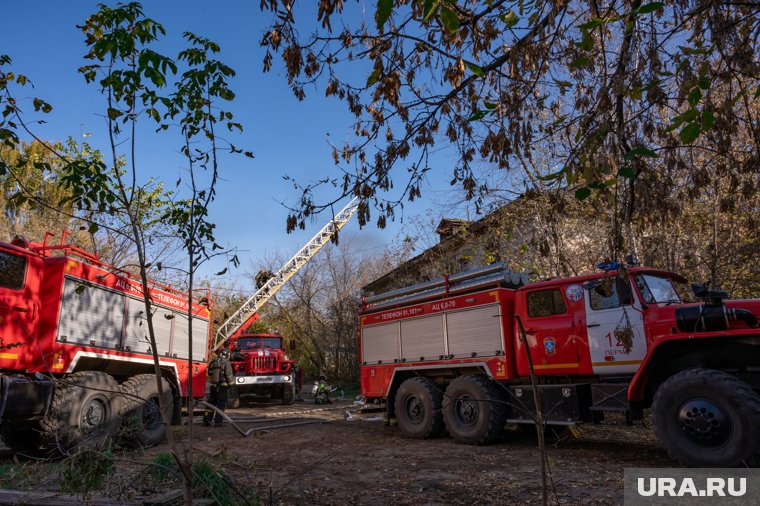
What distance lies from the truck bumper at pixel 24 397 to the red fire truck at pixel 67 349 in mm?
12

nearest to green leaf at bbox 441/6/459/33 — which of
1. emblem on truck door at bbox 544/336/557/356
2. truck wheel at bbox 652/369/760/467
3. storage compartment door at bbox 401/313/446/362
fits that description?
truck wheel at bbox 652/369/760/467

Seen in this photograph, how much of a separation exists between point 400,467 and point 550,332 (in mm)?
3143

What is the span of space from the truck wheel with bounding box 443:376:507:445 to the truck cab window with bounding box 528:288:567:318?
141 cm

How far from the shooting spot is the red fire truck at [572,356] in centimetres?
571

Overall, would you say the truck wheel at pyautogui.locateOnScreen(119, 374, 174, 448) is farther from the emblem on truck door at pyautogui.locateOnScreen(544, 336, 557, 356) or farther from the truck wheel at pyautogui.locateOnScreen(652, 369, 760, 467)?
the truck wheel at pyautogui.locateOnScreen(652, 369, 760, 467)

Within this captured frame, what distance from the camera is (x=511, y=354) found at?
827 cm

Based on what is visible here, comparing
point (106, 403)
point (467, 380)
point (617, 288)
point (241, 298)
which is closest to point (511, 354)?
point (467, 380)

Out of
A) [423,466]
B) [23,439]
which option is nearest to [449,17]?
[423,466]

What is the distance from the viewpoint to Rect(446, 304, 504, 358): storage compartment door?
848cm

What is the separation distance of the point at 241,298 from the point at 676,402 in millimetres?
28271

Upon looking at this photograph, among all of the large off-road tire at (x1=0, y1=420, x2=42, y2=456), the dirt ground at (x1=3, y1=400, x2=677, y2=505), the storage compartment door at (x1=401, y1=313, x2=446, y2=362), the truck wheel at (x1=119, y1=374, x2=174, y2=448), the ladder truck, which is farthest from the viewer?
the ladder truck

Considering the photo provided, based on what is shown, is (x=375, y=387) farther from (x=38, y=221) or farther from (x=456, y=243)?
(x=38, y=221)

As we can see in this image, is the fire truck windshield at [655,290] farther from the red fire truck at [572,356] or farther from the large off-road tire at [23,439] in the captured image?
the large off-road tire at [23,439]

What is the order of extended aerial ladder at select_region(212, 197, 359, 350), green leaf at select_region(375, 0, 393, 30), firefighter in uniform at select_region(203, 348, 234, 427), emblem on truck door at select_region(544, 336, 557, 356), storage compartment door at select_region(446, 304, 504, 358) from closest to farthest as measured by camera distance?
green leaf at select_region(375, 0, 393, 30) < emblem on truck door at select_region(544, 336, 557, 356) < storage compartment door at select_region(446, 304, 504, 358) < firefighter in uniform at select_region(203, 348, 234, 427) < extended aerial ladder at select_region(212, 197, 359, 350)
